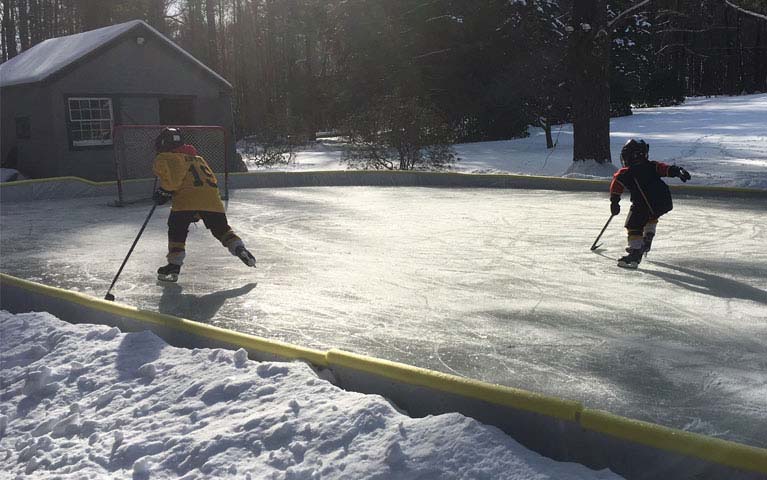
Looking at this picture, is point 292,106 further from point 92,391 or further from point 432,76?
point 92,391

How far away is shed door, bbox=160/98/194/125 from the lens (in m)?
22.5

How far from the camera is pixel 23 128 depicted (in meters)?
19.4

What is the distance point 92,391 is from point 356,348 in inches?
65.1

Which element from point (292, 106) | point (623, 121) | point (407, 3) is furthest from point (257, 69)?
point (623, 121)

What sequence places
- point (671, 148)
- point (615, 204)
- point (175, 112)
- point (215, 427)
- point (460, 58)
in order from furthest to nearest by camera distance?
point (460, 58), point (175, 112), point (671, 148), point (615, 204), point (215, 427)

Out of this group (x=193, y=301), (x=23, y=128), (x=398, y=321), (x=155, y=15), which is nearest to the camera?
(x=398, y=321)

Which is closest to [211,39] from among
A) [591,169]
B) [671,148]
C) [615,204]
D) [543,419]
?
[671,148]

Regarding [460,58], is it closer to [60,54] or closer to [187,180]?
[60,54]

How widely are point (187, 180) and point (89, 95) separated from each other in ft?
44.1

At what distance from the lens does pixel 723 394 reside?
3.94 m

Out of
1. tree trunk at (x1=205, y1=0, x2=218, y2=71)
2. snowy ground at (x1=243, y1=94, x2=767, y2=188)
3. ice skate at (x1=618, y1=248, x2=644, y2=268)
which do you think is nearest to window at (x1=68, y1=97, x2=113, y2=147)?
snowy ground at (x1=243, y1=94, x2=767, y2=188)

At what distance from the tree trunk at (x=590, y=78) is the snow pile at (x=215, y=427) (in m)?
14.8

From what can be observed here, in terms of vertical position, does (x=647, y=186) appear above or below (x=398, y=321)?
above

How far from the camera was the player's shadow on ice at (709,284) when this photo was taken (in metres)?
6.15
